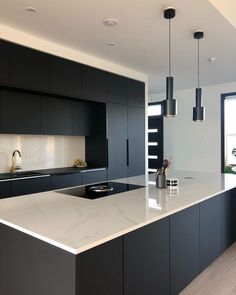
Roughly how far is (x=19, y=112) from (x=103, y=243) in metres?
2.85

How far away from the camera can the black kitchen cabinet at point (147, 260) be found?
62.1 inches

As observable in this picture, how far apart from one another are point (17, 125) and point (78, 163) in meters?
1.50

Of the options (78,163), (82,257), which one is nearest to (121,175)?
(78,163)

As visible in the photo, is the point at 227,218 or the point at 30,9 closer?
the point at 30,9

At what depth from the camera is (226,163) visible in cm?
631

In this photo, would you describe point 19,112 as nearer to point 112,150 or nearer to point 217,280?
point 112,150

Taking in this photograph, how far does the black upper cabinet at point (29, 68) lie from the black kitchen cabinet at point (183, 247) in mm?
2565

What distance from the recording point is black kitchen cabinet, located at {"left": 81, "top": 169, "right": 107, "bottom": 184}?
4.26 metres

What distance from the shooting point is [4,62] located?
10.5 feet

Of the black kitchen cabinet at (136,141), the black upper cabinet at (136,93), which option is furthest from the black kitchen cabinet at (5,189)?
the black upper cabinet at (136,93)

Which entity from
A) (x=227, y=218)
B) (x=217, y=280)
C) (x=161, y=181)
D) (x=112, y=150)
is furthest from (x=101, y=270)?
(x=112, y=150)

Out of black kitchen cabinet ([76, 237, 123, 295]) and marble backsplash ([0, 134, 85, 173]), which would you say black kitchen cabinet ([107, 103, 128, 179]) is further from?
black kitchen cabinet ([76, 237, 123, 295])

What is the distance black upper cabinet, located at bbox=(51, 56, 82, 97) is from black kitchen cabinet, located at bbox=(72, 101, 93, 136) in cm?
52

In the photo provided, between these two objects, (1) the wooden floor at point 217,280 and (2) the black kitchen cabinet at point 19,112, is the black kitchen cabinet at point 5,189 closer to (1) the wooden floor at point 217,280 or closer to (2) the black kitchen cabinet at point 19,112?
(2) the black kitchen cabinet at point 19,112
